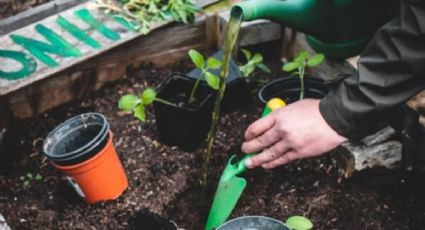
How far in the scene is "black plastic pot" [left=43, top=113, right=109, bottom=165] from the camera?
6.21ft

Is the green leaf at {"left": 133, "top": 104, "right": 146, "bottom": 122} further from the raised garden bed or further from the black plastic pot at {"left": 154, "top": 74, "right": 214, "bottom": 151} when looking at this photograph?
the raised garden bed

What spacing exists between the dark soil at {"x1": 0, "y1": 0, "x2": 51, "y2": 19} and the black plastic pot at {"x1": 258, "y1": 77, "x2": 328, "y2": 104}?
164 cm

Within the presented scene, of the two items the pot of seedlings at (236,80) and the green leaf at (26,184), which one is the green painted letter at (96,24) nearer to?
the pot of seedlings at (236,80)

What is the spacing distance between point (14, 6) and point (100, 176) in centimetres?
159

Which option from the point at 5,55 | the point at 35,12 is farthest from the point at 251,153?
the point at 35,12

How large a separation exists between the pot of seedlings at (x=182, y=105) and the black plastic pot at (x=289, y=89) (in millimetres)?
246

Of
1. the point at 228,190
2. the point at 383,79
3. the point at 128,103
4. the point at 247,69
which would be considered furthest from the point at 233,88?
the point at 383,79

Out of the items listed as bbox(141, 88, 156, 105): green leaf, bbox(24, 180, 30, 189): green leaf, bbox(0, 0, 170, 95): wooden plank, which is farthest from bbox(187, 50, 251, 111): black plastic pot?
bbox(24, 180, 30, 189): green leaf

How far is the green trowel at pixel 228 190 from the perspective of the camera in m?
1.79

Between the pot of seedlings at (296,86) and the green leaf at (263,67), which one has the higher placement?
the pot of seedlings at (296,86)

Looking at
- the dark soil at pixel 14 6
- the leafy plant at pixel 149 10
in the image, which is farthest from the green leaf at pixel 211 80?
the dark soil at pixel 14 6

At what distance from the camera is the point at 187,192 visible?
2.12m

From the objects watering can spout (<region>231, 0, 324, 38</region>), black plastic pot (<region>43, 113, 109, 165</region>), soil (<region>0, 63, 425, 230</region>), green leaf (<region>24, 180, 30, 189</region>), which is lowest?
soil (<region>0, 63, 425, 230</region>)

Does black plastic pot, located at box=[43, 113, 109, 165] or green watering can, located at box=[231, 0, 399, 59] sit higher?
green watering can, located at box=[231, 0, 399, 59]
